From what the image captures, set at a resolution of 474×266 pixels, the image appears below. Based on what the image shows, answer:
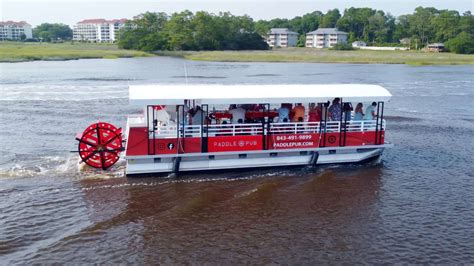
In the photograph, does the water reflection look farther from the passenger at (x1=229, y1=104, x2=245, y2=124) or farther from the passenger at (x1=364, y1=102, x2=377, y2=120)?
the passenger at (x1=364, y1=102, x2=377, y2=120)

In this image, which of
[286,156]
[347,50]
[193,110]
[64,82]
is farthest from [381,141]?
[347,50]

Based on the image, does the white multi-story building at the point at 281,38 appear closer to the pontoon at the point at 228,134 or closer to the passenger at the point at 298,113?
the passenger at the point at 298,113

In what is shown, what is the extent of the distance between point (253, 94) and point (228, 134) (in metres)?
1.91

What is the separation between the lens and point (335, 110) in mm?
21062

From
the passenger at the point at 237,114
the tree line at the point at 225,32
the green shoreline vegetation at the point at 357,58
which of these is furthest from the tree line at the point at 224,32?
the passenger at the point at 237,114

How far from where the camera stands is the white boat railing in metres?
19.5

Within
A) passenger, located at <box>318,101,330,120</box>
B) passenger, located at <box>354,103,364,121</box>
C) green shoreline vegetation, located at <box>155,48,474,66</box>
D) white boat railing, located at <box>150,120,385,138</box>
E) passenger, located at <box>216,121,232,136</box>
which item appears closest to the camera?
white boat railing, located at <box>150,120,385,138</box>

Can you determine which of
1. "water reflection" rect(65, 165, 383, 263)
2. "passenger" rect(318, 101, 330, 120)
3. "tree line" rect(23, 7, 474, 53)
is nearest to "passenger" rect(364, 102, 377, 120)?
"passenger" rect(318, 101, 330, 120)

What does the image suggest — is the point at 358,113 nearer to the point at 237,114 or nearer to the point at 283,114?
the point at 283,114

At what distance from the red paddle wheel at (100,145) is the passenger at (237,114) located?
4.67 metres

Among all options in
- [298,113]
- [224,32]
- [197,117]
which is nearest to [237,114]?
[197,117]

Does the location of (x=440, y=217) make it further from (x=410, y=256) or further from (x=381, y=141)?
(x=381, y=141)

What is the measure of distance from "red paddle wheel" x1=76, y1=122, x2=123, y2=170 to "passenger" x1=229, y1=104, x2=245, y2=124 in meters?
4.67

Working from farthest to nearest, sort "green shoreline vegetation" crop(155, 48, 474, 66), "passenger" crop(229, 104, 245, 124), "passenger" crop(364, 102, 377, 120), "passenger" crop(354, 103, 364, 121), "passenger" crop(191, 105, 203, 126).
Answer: "green shoreline vegetation" crop(155, 48, 474, 66) < "passenger" crop(354, 103, 364, 121) < "passenger" crop(364, 102, 377, 120) < "passenger" crop(229, 104, 245, 124) < "passenger" crop(191, 105, 203, 126)
